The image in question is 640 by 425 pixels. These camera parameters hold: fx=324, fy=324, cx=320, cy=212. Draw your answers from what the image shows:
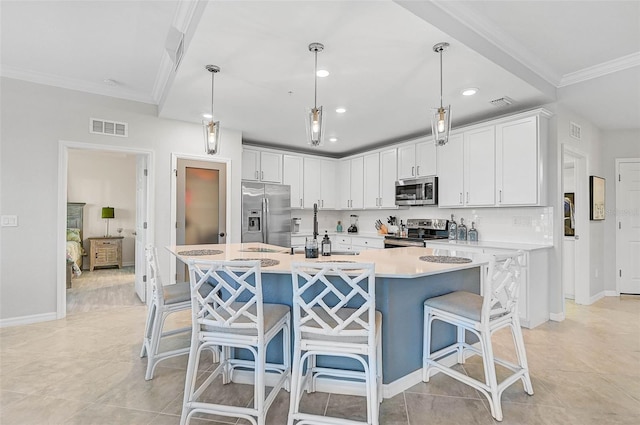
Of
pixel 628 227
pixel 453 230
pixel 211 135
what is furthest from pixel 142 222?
pixel 628 227

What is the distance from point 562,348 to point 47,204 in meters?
5.51

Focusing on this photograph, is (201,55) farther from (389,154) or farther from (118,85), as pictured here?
(389,154)

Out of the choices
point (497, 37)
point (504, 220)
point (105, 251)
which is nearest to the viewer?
point (497, 37)

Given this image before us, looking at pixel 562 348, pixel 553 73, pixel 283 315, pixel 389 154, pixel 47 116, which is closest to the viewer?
pixel 283 315

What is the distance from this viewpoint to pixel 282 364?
7.48 feet

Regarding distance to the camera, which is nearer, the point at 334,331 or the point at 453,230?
the point at 334,331

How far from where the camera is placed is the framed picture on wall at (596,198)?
4438mm

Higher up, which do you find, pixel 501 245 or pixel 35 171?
pixel 35 171

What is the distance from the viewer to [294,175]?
5832mm

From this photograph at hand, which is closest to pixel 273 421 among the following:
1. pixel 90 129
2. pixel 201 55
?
pixel 201 55

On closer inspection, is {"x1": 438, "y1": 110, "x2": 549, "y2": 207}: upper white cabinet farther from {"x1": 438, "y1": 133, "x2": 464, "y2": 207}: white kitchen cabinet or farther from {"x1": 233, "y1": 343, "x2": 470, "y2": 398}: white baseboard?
{"x1": 233, "y1": 343, "x2": 470, "y2": 398}: white baseboard

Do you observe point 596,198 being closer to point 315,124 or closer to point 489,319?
point 489,319

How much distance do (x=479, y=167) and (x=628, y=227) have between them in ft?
9.11

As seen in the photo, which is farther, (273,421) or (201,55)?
(201,55)
